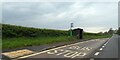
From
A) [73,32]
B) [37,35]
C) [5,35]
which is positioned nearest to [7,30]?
[5,35]

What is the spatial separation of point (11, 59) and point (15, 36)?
62.9 feet

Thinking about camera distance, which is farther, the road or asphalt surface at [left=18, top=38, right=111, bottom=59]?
the road

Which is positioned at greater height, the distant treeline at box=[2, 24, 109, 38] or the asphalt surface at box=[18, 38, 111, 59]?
the distant treeline at box=[2, 24, 109, 38]

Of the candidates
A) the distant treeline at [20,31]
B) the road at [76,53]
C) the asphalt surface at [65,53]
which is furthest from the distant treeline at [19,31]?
the asphalt surface at [65,53]

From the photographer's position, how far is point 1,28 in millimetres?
29250

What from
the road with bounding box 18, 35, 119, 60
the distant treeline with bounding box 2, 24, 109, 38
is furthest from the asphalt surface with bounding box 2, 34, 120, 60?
the distant treeline with bounding box 2, 24, 109, 38

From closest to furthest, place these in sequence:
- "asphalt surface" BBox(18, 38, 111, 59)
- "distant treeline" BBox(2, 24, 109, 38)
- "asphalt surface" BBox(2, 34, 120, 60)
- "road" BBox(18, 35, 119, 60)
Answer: "asphalt surface" BBox(2, 34, 120, 60) → "asphalt surface" BBox(18, 38, 111, 59) → "road" BBox(18, 35, 119, 60) → "distant treeline" BBox(2, 24, 109, 38)

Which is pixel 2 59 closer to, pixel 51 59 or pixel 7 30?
pixel 51 59

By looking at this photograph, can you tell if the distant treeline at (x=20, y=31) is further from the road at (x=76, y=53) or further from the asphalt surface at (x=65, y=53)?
the asphalt surface at (x=65, y=53)

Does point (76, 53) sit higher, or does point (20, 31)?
point (20, 31)

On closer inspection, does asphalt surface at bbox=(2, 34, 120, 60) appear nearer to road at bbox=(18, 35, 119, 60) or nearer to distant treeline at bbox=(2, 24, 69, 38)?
road at bbox=(18, 35, 119, 60)

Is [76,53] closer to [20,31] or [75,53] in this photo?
[75,53]

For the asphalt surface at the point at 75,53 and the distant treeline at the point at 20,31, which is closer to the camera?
the asphalt surface at the point at 75,53

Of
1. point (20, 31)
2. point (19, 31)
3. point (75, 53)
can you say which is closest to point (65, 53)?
point (75, 53)
